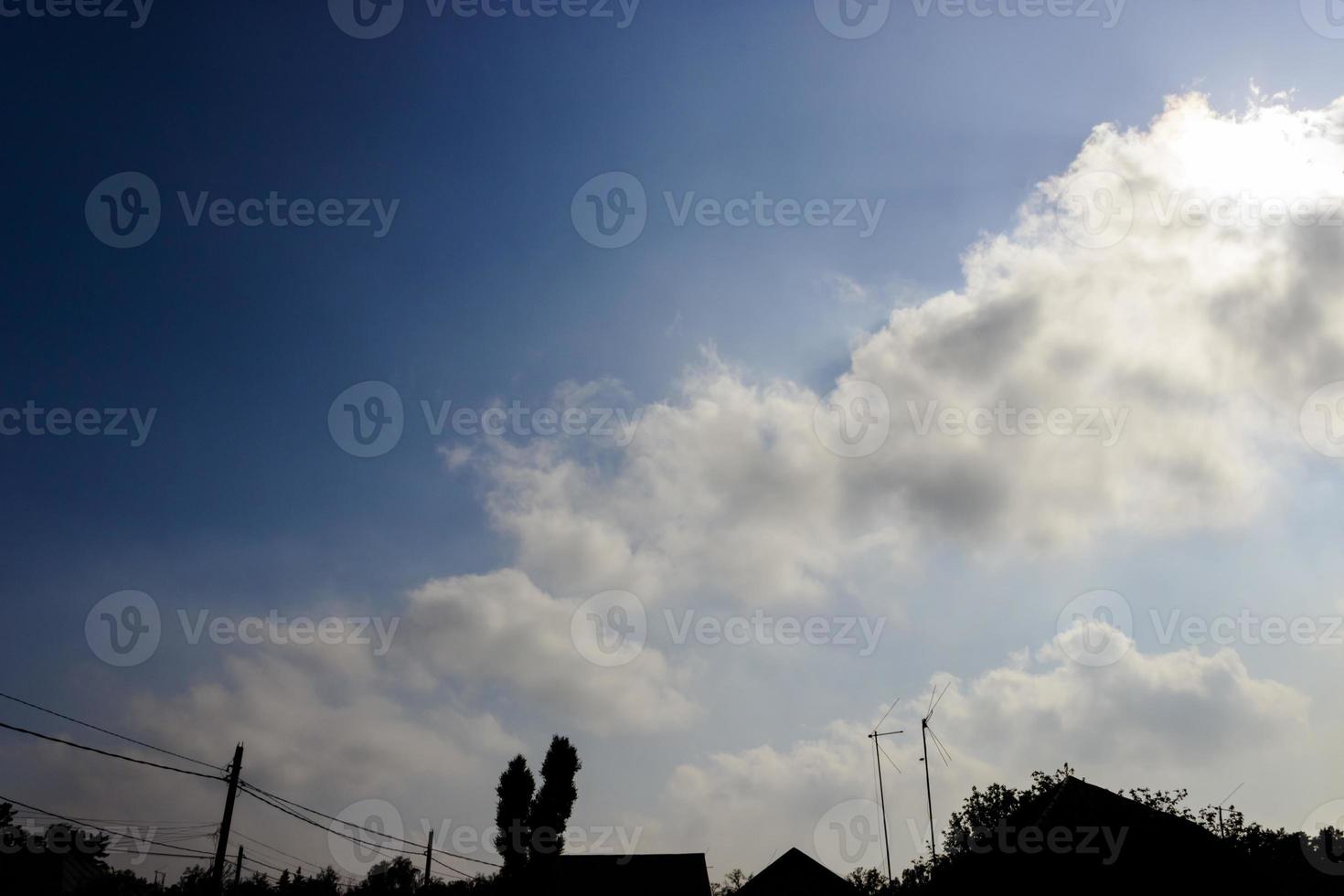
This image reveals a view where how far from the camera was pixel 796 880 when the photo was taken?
3984cm

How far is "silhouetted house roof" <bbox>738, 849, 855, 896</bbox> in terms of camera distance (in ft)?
130

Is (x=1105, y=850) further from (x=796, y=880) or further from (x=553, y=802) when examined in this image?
(x=553, y=802)

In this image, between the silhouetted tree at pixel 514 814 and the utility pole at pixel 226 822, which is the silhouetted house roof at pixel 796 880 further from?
the utility pole at pixel 226 822

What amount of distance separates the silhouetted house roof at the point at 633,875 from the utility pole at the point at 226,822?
24.5 metres

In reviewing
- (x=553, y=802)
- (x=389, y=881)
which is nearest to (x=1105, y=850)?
(x=553, y=802)

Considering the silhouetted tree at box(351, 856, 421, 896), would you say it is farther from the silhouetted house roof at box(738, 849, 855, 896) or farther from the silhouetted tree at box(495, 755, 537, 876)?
the silhouetted house roof at box(738, 849, 855, 896)

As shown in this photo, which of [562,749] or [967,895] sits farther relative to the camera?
[562,749]

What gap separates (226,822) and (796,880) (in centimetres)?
2670

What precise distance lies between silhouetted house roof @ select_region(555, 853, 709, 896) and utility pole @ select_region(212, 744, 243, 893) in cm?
2449

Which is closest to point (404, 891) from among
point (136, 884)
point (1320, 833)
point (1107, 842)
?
point (136, 884)

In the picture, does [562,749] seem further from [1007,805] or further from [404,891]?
[1007,805]

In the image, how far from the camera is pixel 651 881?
46219 millimetres

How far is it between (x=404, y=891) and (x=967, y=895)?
183 ft

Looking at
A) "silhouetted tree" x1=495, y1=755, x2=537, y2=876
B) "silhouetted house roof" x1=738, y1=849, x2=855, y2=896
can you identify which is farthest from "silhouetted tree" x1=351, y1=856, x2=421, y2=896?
"silhouetted house roof" x1=738, y1=849, x2=855, y2=896
